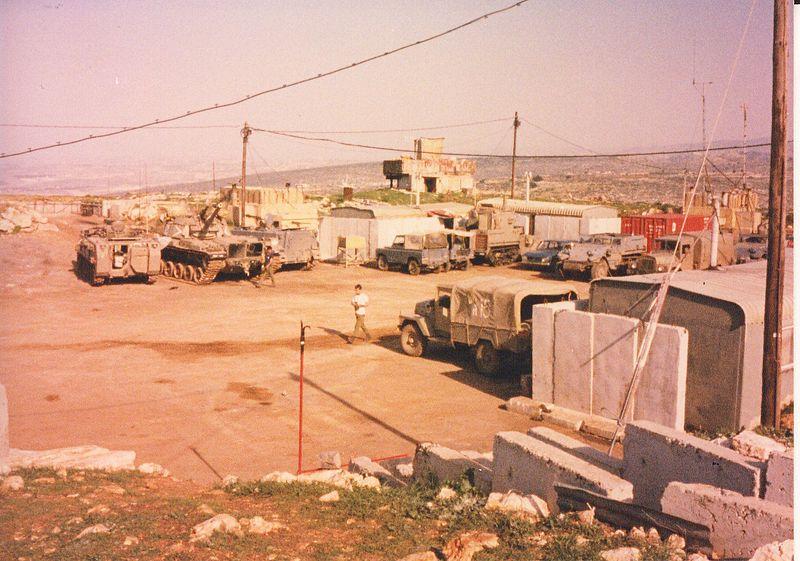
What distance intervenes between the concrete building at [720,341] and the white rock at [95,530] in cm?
872

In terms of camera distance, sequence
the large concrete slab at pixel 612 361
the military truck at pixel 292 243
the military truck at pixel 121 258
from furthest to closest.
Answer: the military truck at pixel 292 243 → the military truck at pixel 121 258 → the large concrete slab at pixel 612 361

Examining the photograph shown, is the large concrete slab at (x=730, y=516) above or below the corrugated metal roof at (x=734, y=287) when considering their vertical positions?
below

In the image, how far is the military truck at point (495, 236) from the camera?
3494 cm

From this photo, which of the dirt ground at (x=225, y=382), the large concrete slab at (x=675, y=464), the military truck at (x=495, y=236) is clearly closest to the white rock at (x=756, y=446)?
the large concrete slab at (x=675, y=464)

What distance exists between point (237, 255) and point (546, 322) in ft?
60.1

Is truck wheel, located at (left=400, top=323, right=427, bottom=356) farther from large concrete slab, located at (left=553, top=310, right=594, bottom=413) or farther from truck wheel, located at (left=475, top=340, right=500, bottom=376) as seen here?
large concrete slab, located at (left=553, top=310, right=594, bottom=413)

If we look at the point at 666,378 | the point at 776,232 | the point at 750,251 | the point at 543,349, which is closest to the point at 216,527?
the point at 666,378

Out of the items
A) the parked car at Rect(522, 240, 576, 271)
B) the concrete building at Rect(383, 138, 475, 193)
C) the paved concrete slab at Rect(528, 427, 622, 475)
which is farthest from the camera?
the concrete building at Rect(383, 138, 475, 193)

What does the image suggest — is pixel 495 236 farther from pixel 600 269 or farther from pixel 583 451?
pixel 583 451

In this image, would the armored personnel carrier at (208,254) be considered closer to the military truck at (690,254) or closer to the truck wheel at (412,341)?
the truck wheel at (412,341)

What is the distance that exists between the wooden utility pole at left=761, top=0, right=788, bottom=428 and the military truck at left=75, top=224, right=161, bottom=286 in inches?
893

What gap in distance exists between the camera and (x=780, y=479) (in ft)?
19.6

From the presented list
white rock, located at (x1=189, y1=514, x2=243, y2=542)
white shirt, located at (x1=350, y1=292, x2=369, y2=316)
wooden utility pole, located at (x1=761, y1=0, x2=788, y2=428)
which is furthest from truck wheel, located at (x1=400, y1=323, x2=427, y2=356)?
white rock, located at (x1=189, y1=514, x2=243, y2=542)

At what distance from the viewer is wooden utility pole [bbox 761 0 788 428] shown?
31.7 feet
